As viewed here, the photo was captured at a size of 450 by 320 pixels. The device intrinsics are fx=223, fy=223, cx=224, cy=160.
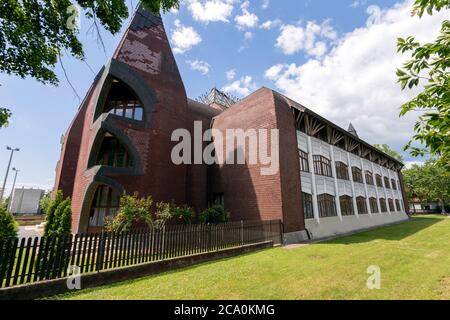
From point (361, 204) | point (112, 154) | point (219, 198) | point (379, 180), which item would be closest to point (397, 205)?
point (379, 180)

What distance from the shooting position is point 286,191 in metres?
14.9

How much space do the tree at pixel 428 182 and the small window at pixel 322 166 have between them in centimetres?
3820

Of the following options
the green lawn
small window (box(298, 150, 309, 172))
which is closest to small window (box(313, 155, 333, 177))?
small window (box(298, 150, 309, 172))

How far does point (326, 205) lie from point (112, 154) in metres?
17.6

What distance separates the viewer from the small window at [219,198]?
60.3ft

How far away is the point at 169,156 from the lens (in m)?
16.9

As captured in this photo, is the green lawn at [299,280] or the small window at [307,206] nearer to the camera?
the green lawn at [299,280]

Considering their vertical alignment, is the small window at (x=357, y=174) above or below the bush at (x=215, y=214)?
above

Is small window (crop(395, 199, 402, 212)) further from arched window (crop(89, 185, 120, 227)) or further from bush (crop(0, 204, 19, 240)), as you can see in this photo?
bush (crop(0, 204, 19, 240))

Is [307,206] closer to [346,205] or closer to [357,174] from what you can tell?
[346,205]

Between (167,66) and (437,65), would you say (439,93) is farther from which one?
(167,66)

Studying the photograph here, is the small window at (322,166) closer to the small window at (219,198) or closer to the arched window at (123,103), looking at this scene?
the small window at (219,198)

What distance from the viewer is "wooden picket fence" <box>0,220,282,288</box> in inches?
227

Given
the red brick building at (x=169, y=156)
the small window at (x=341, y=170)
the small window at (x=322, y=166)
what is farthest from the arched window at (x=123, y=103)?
the small window at (x=341, y=170)
